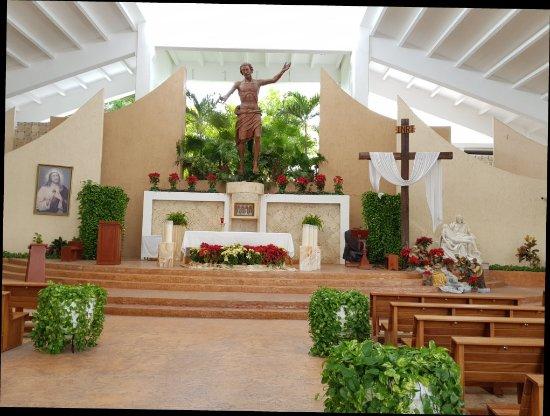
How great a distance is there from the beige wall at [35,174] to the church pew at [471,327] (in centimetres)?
1140

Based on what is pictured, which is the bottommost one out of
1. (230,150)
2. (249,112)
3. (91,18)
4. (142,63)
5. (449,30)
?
(230,150)

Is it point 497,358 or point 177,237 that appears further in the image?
point 177,237

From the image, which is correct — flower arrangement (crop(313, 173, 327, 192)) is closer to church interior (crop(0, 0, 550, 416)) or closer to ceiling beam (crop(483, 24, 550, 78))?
church interior (crop(0, 0, 550, 416))

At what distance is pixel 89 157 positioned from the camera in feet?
46.5

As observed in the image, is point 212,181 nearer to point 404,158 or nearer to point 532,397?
point 404,158

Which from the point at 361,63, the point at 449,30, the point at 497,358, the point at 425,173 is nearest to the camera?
the point at 497,358

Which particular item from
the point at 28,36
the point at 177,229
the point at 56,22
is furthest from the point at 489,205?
the point at 28,36

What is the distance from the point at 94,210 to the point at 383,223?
7126 mm

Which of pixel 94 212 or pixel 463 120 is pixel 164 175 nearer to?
pixel 94 212

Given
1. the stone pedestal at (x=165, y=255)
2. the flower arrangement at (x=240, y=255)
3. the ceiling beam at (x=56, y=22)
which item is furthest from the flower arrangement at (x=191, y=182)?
the ceiling beam at (x=56, y=22)

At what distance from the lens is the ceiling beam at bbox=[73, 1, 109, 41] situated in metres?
15.8

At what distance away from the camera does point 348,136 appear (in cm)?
1572

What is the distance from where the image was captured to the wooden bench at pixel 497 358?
3346 mm

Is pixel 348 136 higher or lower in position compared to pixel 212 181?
higher
